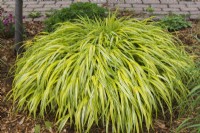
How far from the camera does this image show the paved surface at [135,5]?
20.0 ft

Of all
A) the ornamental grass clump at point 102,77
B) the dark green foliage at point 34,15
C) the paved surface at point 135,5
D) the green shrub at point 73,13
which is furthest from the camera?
the paved surface at point 135,5

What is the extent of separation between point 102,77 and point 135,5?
124 inches

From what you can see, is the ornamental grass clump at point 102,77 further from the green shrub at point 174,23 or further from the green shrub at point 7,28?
the green shrub at point 174,23

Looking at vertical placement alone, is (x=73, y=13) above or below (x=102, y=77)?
above

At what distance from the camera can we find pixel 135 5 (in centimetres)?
630

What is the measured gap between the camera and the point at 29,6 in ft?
20.6

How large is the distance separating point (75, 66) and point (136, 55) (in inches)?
23.6

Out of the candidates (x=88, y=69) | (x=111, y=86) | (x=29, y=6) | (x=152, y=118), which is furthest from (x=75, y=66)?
(x=29, y=6)

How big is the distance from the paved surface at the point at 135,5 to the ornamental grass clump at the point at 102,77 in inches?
83.0

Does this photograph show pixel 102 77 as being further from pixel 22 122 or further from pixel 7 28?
pixel 7 28

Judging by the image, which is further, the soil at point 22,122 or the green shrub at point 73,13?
the green shrub at point 73,13

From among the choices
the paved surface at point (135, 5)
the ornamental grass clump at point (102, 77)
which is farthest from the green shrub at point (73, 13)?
the paved surface at point (135, 5)

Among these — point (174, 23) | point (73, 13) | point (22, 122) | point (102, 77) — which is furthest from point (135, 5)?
point (22, 122)

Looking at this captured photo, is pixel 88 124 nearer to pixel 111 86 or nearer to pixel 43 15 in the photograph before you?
pixel 111 86
